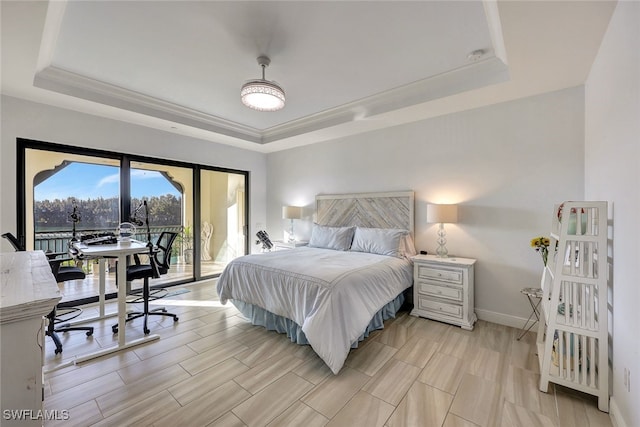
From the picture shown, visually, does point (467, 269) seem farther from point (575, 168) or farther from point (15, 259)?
point (15, 259)

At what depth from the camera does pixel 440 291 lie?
3092 mm

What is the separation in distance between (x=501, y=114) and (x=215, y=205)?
473 cm

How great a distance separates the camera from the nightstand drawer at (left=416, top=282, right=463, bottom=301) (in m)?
2.98

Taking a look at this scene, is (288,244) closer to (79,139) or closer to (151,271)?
(151,271)

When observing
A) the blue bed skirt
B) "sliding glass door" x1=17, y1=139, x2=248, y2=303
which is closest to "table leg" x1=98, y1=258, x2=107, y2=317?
"sliding glass door" x1=17, y1=139, x2=248, y2=303

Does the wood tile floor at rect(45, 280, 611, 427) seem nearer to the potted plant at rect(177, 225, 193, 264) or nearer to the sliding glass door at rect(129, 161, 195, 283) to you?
the sliding glass door at rect(129, 161, 195, 283)

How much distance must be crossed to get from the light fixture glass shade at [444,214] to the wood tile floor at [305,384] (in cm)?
123

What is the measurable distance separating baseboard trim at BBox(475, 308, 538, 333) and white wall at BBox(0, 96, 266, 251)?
4.65 meters

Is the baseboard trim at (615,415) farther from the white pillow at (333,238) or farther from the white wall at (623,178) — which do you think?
the white pillow at (333,238)

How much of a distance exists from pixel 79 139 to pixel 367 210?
4030 millimetres

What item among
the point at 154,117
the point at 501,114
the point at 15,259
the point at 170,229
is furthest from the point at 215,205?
the point at 501,114

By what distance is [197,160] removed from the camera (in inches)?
182

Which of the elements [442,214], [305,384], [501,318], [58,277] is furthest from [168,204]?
[501,318]

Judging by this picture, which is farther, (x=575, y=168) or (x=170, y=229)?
(x=170, y=229)
